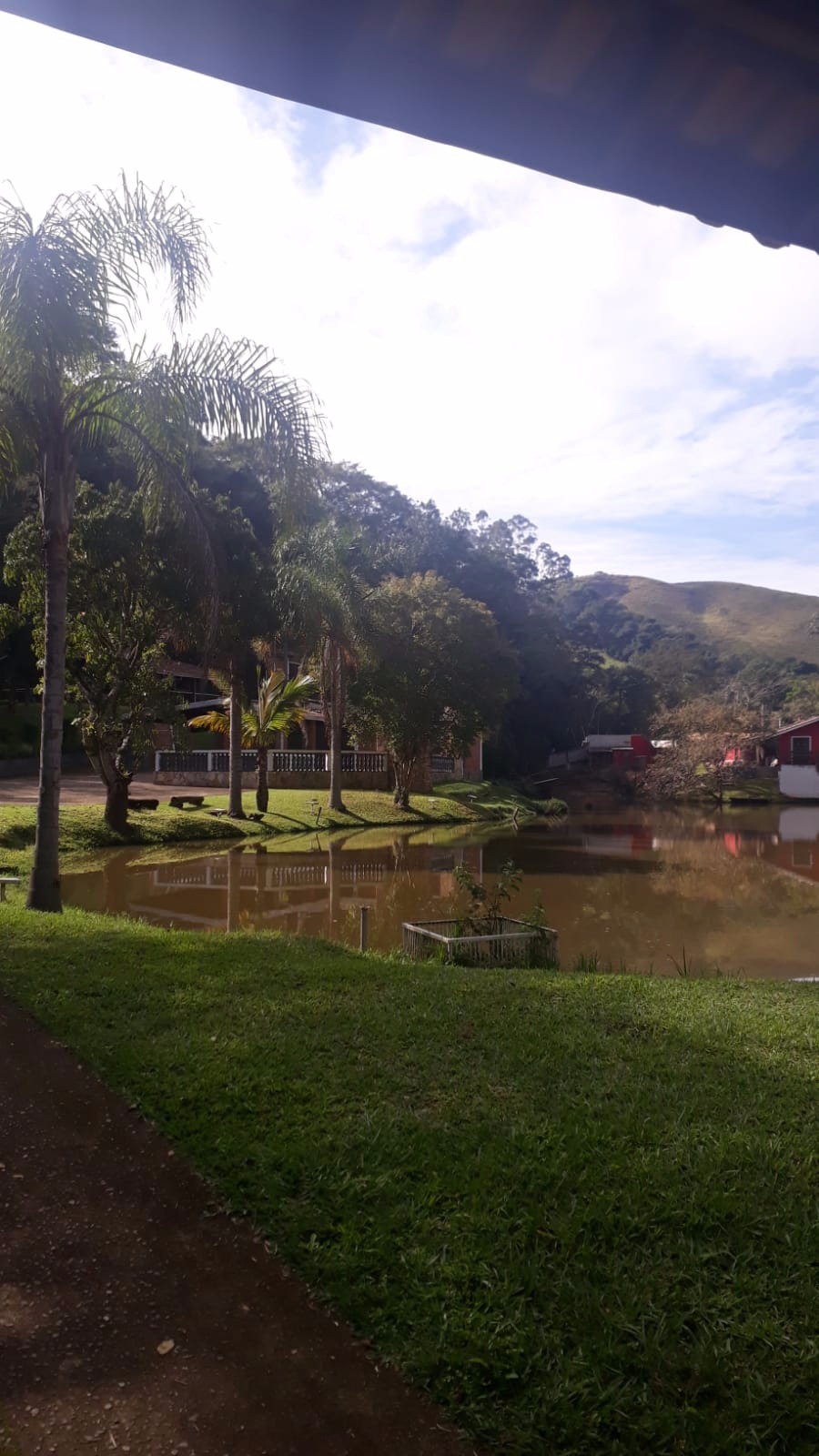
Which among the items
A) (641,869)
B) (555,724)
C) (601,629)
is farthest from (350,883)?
(601,629)

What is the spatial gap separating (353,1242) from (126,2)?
346 cm

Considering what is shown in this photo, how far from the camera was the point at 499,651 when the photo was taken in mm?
35656

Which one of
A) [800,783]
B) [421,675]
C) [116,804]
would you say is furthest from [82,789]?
[800,783]

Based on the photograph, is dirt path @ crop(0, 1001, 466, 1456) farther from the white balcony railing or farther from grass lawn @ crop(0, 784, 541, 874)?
the white balcony railing

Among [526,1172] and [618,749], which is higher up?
[618,749]

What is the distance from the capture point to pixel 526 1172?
3.88 meters

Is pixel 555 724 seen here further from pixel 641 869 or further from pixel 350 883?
pixel 350 883

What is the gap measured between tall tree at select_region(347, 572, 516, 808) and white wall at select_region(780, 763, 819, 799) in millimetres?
23946

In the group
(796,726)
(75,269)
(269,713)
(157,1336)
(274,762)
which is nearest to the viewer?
(157,1336)

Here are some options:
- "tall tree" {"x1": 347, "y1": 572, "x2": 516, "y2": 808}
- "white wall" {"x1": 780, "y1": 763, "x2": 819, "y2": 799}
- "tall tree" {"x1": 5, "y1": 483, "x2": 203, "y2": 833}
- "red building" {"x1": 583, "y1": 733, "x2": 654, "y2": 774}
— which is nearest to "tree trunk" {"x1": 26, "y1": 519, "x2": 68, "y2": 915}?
"tall tree" {"x1": 5, "y1": 483, "x2": 203, "y2": 833}

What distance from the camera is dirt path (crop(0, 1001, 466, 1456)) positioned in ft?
8.61

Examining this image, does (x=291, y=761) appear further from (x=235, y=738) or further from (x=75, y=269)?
(x=75, y=269)

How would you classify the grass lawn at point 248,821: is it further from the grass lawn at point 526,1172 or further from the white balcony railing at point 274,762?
the grass lawn at point 526,1172

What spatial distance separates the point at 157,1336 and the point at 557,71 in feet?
11.2
